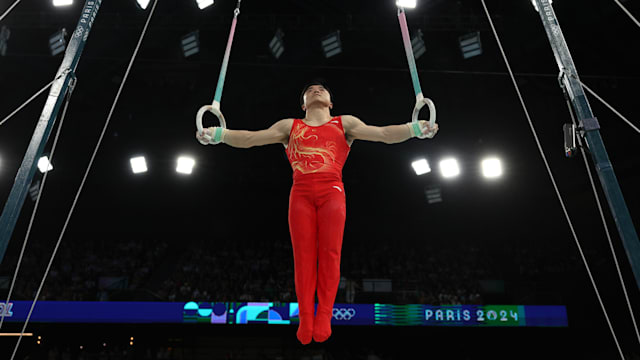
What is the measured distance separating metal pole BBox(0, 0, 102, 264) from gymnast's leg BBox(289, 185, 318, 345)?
1.83m

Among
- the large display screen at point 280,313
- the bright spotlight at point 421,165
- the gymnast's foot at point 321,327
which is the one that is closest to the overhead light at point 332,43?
the bright spotlight at point 421,165

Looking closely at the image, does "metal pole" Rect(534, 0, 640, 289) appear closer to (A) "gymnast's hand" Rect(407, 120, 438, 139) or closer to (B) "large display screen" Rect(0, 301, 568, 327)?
(A) "gymnast's hand" Rect(407, 120, 438, 139)

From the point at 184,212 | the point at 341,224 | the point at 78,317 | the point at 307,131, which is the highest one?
the point at 184,212

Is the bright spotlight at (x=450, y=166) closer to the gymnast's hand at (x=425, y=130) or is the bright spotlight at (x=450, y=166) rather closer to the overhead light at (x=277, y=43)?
the overhead light at (x=277, y=43)

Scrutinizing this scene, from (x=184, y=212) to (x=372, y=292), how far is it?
6.87 metres

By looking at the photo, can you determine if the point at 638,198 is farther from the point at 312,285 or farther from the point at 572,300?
the point at 312,285

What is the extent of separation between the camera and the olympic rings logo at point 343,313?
404 inches

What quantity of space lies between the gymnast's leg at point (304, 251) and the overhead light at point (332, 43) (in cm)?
643

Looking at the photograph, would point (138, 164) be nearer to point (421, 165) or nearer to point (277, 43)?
point (277, 43)

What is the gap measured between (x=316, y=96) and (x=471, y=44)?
6423 mm

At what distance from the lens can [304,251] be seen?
134 inches

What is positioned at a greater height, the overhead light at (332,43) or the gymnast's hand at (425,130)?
the overhead light at (332,43)

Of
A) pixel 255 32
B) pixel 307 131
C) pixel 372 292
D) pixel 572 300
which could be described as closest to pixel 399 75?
pixel 255 32

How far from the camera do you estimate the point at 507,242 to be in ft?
46.9
